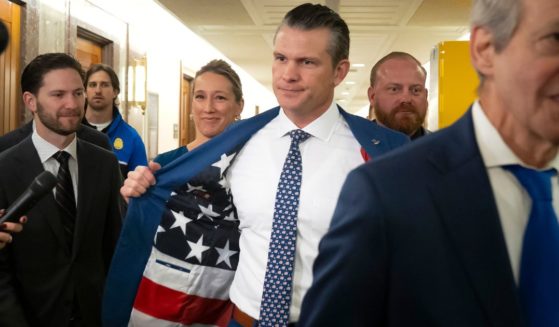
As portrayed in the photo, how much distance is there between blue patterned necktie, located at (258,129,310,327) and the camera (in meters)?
1.63

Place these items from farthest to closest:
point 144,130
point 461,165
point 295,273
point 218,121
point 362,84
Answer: point 362,84 < point 144,130 < point 218,121 < point 295,273 < point 461,165

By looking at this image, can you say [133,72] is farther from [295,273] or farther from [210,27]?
[295,273]

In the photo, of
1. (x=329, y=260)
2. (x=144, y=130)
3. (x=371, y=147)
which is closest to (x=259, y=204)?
(x=371, y=147)

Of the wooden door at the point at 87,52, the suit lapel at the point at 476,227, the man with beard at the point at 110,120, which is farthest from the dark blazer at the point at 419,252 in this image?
the wooden door at the point at 87,52

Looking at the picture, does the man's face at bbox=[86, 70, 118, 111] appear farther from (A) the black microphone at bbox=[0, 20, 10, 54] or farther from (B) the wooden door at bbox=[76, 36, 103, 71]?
(A) the black microphone at bbox=[0, 20, 10, 54]

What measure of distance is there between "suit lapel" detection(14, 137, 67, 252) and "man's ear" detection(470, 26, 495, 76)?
5.95 feet

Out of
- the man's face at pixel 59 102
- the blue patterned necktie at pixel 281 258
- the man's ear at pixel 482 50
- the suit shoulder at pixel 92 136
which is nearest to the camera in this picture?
the man's ear at pixel 482 50

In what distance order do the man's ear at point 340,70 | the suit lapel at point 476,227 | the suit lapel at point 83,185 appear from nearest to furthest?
the suit lapel at point 476,227
the man's ear at point 340,70
the suit lapel at point 83,185

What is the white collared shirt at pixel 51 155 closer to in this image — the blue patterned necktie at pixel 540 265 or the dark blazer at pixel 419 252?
the dark blazer at pixel 419 252

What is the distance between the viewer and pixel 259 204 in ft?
5.78

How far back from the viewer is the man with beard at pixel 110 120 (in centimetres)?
382

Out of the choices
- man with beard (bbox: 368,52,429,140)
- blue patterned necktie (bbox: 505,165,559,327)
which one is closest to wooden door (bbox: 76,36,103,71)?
man with beard (bbox: 368,52,429,140)

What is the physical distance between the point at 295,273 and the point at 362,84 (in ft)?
46.0

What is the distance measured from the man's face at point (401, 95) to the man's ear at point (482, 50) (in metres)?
1.85
